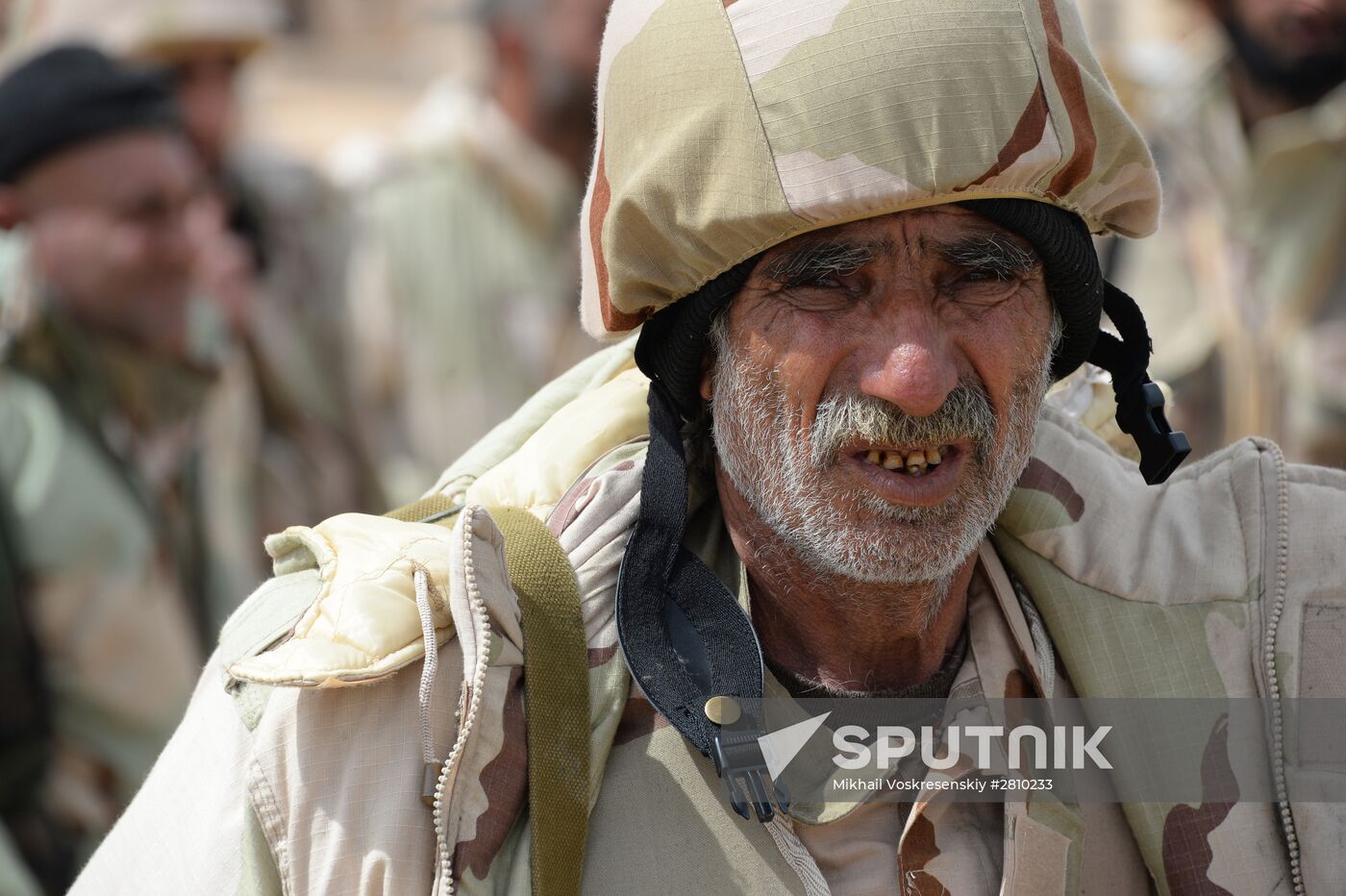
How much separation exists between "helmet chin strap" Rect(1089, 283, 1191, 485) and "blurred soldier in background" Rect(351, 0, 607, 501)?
5.28 m

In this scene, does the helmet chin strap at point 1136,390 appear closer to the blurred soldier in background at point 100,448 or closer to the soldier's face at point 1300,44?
the blurred soldier in background at point 100,448

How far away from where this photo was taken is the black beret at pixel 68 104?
6.22 metres

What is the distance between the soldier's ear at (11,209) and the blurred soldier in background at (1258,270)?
3809 mm

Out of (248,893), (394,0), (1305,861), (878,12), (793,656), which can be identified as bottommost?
(394,0)

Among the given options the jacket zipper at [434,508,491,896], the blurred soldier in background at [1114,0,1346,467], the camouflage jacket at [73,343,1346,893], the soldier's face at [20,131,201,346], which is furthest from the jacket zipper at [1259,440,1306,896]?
the soldier's face at [20,131,201,346]

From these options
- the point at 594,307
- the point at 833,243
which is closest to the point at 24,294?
the point at 594,307

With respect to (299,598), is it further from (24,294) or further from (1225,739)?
(24,294)

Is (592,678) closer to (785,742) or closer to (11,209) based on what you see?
(785,742)

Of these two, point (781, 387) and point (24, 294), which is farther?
point (24, 294)

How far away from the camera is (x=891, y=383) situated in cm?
253

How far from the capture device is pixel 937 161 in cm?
245

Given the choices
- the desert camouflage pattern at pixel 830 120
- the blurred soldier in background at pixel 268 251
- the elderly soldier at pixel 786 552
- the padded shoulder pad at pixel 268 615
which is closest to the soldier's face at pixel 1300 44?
the blurred soldier in background at pixel 268 251

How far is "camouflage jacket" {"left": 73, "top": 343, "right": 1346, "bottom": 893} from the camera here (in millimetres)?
2361

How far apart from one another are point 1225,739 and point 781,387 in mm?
820
